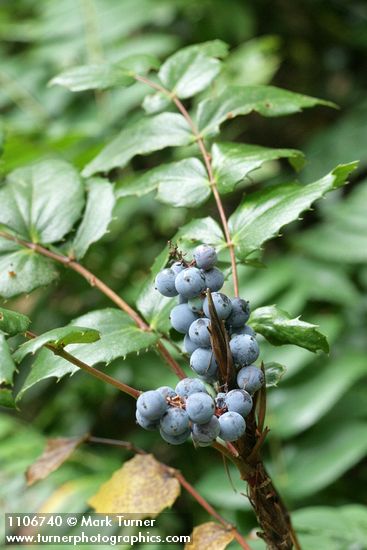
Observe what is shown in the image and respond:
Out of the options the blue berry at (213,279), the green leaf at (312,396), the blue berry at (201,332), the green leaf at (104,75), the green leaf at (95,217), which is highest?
the green leaf at (104,75)

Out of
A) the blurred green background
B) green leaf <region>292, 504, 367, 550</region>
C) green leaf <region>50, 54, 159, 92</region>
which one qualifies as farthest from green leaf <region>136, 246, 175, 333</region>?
green leaf <region>292, 504, 367, 550</region>

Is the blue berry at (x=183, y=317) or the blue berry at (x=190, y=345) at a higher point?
the blue berry at (x=183, y=317)

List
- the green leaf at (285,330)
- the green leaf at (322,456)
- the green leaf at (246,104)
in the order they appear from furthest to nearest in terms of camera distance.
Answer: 1. the green leaf at (322,456)
2. the green leaf at (246,104)
3. the green leaf at (285,330)

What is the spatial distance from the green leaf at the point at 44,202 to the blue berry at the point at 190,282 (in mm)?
287

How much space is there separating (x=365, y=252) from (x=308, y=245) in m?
0.16

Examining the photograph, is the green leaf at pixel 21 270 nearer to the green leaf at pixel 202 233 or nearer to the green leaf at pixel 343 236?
the green leaf at pixel 202 233

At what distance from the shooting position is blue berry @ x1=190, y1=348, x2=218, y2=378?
0.56 meters

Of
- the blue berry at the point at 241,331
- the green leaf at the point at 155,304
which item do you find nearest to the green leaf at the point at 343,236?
the green leaf at the point at 155,304

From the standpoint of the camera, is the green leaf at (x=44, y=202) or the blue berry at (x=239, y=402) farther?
the green leaf at (x=44, y=202)

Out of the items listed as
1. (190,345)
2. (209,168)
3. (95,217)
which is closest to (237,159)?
(209,168)

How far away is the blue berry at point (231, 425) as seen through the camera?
1.70 ft

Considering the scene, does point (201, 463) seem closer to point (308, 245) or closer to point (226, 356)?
point (308, 245)

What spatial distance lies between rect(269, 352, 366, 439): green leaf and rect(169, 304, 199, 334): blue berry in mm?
779

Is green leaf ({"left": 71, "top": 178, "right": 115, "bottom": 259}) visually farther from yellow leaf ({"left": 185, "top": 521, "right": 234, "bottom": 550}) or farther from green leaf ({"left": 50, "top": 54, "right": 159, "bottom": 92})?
yellow leaf ({"left": 185, "top": 521, "right": 234, "bottom": 550})
